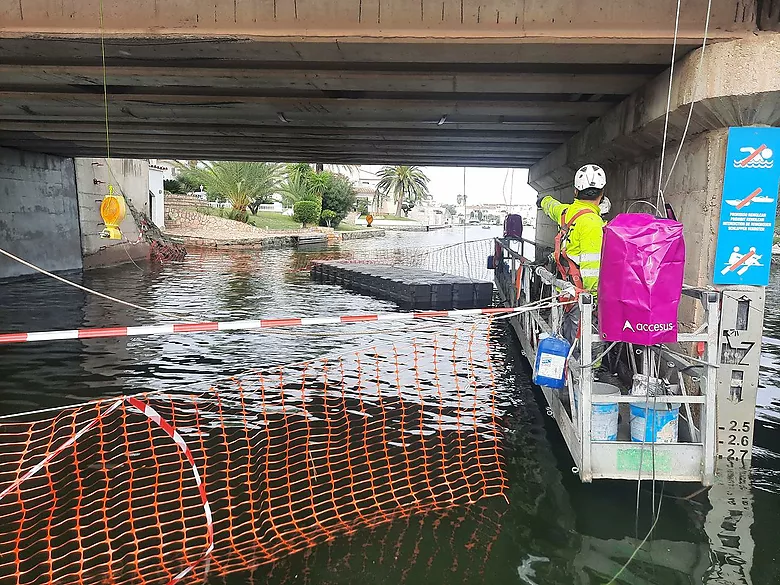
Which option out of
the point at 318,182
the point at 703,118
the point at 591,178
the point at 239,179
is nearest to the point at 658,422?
the point at 591,178

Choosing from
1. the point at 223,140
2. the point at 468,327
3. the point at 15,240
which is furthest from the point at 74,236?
the point at 468,327

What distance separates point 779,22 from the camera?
568 cm

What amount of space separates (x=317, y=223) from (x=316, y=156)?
3505 centimetres

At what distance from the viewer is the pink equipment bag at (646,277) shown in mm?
4648

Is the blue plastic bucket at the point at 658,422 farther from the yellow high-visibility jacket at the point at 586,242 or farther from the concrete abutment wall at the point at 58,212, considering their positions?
the concrete abutment wall at the point at 58,212

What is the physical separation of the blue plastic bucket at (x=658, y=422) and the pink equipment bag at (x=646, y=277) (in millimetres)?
664

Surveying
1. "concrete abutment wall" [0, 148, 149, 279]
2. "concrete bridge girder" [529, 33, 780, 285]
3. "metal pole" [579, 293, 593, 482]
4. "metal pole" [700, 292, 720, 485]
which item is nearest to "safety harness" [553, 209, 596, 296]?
"metal pole" [579, 293, 593, 482]

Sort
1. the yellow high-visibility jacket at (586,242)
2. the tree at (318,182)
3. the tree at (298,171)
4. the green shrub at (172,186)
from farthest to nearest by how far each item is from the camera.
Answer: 1. the tree at (318,182)
2. the tree at (298,171)
3. the green shrub at (172,186)
4. the yellow high-visibility jacket at (586,242)

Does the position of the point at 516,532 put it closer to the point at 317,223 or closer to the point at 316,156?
the point at 316,156

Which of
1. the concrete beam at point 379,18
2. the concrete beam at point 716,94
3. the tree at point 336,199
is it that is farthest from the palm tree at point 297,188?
the concrete beam at point 716,94

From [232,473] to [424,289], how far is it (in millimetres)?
9466

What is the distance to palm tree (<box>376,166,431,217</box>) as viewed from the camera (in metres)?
91.4

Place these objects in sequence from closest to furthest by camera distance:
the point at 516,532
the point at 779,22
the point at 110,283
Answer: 1. the point at 516,532
2. the point at 779,22
3. the point at 110,283

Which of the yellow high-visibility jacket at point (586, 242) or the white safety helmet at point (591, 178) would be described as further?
the white safety helmet at point (591, 178)
